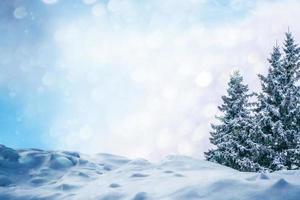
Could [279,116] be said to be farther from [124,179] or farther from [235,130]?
[124,179]

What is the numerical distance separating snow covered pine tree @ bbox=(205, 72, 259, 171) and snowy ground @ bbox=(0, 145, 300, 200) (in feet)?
43.9

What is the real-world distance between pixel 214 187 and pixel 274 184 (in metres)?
0.80

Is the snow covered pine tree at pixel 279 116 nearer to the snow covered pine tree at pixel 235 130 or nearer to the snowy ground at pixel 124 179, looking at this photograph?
the snow covered pine tree at pixel 235 130

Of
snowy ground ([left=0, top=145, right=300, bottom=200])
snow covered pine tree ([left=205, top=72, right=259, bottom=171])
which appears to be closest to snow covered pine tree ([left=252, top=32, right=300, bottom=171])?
snow covered pine tree ([left=205, top=72, right=259, bottom=171])

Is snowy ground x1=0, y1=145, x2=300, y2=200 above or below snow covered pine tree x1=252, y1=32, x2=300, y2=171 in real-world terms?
below

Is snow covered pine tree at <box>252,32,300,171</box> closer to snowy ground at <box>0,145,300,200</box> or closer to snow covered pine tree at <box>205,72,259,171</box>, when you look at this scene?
snow covered pine tree at <box>205,72,259,171</box>

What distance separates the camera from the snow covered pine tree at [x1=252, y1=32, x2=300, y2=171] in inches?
801

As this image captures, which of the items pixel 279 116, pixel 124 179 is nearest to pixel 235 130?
pixel 279 116

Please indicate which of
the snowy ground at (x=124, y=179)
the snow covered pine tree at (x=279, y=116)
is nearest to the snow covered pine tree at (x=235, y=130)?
the snow covered pine tree at (x=279, y=116)

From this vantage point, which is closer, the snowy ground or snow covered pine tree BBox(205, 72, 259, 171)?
the snowy ground

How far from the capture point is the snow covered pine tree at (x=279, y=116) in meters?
20.3

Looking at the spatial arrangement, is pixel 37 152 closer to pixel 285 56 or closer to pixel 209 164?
pixel 209 164

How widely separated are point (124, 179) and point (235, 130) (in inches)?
660

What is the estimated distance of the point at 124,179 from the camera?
6805 mm
